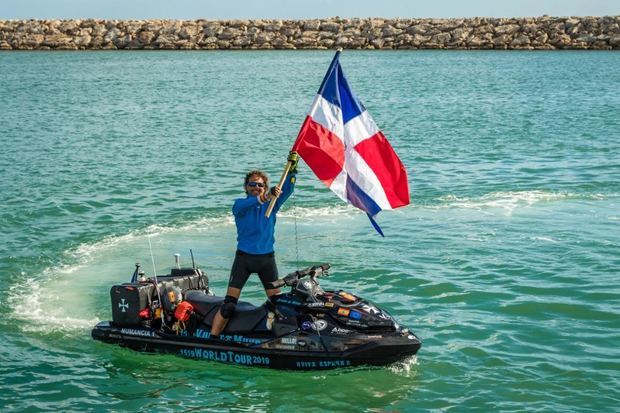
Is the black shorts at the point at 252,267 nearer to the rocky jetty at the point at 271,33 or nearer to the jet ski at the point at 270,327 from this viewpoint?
the jet ski at the point at 270,327

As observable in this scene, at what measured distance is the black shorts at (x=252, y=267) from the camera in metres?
11.1

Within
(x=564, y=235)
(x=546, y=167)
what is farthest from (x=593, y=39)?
(x=564, y=235)

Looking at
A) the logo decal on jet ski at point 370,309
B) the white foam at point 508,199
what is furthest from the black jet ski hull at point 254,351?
the white foam at point 508,199

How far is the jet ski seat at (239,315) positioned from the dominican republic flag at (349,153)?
5.53ft

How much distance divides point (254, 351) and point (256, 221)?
1485 mm

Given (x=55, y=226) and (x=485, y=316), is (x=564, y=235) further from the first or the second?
(x=55, y=226)

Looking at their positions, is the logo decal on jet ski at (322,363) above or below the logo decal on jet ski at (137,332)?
below

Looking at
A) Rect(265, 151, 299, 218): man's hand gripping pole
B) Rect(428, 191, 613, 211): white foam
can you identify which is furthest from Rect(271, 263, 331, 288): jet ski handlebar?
Rect(428, 191, 613, 211): white foam

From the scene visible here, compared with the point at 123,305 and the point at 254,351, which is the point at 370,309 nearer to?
the point at 254,351

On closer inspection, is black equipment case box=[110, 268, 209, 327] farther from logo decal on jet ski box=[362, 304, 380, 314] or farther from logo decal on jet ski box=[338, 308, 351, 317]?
logo decal on jet ski box=[362, 304, 380, 314]

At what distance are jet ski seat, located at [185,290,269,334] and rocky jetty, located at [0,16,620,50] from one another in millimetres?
77940

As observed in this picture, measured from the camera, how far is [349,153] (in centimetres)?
1169

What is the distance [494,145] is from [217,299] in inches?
814

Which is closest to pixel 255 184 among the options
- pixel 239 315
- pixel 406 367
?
pixel 239 315
